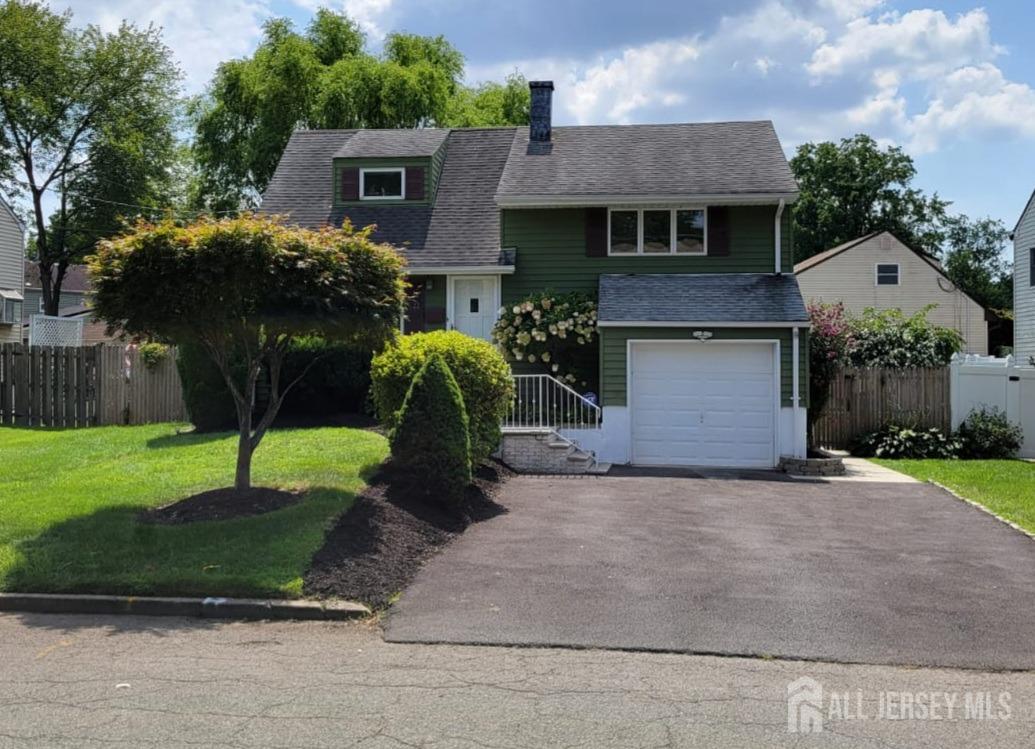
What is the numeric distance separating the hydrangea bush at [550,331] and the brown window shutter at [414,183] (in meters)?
4.65

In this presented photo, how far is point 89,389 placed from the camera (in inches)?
717

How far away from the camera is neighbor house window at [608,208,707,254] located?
18203 mm

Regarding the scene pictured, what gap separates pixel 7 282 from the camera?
103 ft

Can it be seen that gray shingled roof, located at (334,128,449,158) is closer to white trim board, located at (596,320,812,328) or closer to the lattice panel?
white trim board, located at (596,320,812,328)

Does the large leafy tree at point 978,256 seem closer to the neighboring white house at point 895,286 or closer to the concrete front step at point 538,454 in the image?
the neighboring white house at point 895,286

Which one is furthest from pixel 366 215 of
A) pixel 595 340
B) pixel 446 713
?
pixel 446 713

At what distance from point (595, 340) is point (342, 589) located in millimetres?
11352

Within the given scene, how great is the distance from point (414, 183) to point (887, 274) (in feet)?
81.5

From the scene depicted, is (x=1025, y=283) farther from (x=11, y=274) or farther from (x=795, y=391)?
(x=11, y=274)

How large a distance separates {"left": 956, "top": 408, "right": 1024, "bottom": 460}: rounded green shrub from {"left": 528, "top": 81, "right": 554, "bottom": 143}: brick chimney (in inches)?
453

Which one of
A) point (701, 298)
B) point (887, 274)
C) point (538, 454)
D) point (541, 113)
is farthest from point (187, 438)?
point (887, 274)

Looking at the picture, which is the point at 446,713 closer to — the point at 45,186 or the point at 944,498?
the point at 944,498

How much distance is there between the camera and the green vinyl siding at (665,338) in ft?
51.5

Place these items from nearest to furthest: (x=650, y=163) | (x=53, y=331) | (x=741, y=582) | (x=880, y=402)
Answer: (x=741, y=582)
(x=880, y=402)
(x=650, y=163)
(x=53, y=331)
